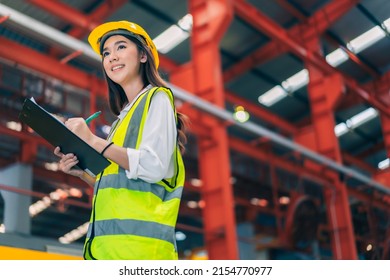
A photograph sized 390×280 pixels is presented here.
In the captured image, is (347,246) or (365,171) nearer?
(365,171)

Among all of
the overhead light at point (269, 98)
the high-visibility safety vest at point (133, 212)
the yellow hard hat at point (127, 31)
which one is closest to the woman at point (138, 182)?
the high-visibility safety vest at point (133, 212)

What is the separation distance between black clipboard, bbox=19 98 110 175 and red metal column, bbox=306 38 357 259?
13.4 m

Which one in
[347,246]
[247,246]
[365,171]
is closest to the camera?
[365,171]

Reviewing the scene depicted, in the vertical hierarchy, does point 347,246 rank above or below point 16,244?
above

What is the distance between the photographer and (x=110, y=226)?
1.99 metres

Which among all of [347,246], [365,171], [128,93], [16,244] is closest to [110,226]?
[128,93]

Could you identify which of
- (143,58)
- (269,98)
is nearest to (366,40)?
(143,58)

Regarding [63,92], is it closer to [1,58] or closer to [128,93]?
[1,58]

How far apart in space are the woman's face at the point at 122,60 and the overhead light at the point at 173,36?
42.4ft

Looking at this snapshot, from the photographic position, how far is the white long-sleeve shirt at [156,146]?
1985mm

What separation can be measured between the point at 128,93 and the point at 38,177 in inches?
565

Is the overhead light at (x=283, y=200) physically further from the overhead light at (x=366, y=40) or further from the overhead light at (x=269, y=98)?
the overhead light at (x=366, y=40)
